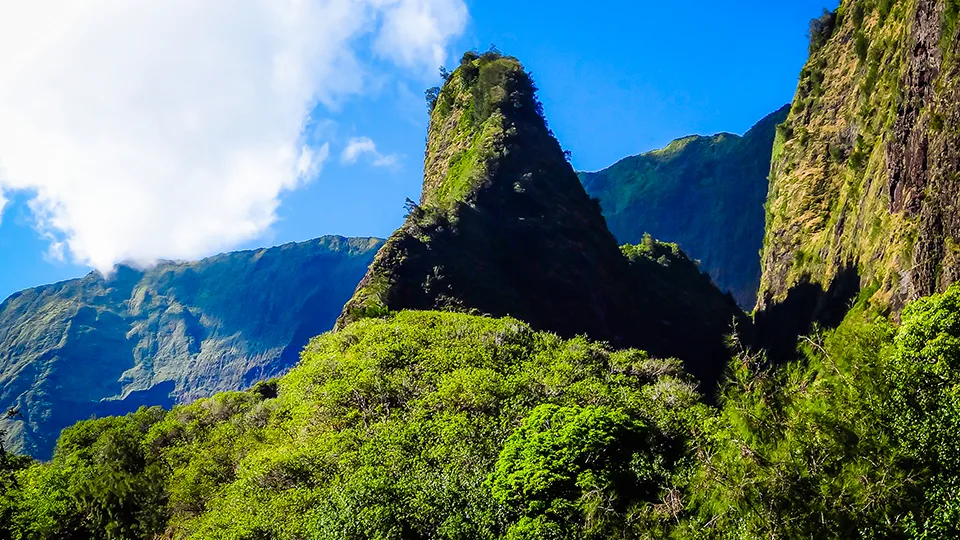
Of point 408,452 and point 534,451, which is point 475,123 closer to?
point 408,452

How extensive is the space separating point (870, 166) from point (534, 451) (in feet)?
167

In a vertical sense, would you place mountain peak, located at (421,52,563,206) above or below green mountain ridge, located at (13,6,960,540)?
above

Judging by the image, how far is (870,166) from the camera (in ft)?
196

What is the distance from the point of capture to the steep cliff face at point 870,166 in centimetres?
4328

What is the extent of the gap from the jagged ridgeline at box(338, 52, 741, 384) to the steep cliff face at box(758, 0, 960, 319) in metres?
12.0

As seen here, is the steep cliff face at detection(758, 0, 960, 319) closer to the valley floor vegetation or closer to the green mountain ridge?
the green mountain ridge

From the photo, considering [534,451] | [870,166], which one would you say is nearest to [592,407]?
[534,451]

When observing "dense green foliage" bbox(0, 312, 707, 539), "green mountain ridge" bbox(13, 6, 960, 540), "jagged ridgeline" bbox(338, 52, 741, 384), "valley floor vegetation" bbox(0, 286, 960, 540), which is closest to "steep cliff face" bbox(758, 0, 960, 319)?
"green mountain ridge" bbox(13, 6, 960, 540)

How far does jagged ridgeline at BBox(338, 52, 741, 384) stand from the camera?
227 ft

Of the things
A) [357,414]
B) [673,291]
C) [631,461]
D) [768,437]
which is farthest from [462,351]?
[673,291]

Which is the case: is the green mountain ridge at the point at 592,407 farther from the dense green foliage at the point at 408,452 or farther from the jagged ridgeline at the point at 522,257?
the jagged ridgeline at the point at 522,257

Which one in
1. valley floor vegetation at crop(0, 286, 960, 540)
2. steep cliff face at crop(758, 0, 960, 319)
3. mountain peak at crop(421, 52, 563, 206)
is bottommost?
valley floor vegetation at crop(0, 286, 960, 540)

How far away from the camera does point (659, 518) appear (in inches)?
743

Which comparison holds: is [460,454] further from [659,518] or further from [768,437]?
[768,437]
